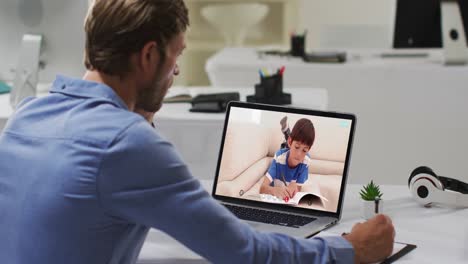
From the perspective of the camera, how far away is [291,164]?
1742mm

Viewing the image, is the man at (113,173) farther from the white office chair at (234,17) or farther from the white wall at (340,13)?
the white wall at (340,13)

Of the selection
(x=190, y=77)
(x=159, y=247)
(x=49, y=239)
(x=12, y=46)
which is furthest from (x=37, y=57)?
(x=190, y=77)

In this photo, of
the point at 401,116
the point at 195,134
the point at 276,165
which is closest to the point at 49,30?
the point at 195,134

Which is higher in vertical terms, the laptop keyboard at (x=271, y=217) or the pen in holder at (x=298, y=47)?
the pen in holder at (x=298, y=47)

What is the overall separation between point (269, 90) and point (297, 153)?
1058 millimetres

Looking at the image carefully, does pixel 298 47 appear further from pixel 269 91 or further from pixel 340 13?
pixel 340 13

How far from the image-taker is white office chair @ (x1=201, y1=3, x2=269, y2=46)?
5520 millimetres

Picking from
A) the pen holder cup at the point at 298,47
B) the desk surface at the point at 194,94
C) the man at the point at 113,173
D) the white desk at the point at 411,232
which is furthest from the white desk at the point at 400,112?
the man at the point at 113,173

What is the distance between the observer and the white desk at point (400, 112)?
3.50 metres

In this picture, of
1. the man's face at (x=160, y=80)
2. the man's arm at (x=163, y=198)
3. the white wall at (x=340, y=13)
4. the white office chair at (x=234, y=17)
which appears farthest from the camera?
the white wall at (x=340, y=13)

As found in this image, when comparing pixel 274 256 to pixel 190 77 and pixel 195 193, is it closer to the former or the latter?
pixel 195 193

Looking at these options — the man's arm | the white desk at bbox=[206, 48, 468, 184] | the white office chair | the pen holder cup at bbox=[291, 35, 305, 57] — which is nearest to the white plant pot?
the man's arm

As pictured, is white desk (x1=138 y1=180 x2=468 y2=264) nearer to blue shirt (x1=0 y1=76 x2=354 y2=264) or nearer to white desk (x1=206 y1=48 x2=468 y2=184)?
blue shirt (x1=0 y1=76 x2=354 y2=264)

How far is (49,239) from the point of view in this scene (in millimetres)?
1236
